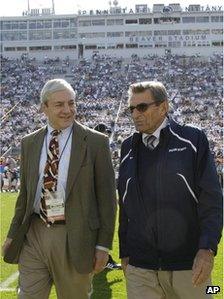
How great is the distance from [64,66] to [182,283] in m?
73.5

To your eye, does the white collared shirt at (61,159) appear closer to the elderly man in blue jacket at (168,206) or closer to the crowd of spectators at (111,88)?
the elderly man in blue jacket at (168,206)

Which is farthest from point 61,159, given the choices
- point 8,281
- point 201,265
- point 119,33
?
point 119,33

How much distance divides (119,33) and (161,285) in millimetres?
79649

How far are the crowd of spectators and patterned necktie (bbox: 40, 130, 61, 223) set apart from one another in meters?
34.0

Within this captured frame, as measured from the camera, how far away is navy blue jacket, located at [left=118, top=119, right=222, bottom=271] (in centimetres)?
347

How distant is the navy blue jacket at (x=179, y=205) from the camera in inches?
137

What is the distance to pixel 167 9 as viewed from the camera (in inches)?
3241

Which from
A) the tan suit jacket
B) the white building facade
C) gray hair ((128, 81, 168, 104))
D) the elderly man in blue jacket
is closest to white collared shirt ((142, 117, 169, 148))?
the elderly man in blue jacket

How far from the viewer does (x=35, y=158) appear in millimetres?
4105

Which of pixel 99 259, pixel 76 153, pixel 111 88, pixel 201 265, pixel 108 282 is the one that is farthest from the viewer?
pixel 111 88

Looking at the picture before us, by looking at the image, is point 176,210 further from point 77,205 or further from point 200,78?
point 200,78

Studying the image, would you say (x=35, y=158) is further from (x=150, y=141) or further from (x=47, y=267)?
(x=150, y=141)

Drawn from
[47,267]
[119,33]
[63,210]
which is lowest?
[47,267]

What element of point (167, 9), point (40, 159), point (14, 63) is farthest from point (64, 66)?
point (40, 159)
